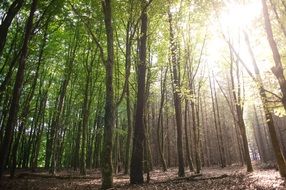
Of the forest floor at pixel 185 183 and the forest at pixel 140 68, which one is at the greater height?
the forest at pixel 140 68

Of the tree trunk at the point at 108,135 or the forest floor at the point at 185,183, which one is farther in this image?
the tree trunk at the point at 108,135

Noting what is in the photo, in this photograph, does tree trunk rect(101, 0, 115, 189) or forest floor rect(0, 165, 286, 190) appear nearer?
forest floor rect(0, 165, 286, 190)

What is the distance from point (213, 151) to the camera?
48125 mm

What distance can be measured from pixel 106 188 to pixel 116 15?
1175cm

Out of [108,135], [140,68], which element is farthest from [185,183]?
[140,68]

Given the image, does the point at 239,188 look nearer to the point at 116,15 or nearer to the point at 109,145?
the point at 109,145

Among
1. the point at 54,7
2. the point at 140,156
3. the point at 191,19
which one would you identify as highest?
the point at 191,19

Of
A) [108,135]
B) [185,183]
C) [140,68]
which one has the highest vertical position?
[140,68]

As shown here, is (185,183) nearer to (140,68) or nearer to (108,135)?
(108,135)

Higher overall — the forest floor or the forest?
the forest

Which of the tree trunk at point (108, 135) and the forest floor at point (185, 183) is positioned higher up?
the tree trunk at point (108, 135)

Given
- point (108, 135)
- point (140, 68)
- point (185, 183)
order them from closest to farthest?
point (108, 135), point (185, 183), point (140, 68)

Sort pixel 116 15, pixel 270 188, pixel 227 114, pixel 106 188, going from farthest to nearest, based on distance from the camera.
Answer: pixel 227 114 < pixel 116 15 < pixel 106 188 < pixel 270 188

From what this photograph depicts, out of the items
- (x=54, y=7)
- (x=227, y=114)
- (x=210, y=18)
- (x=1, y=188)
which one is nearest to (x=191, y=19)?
(x=210, y=18)
